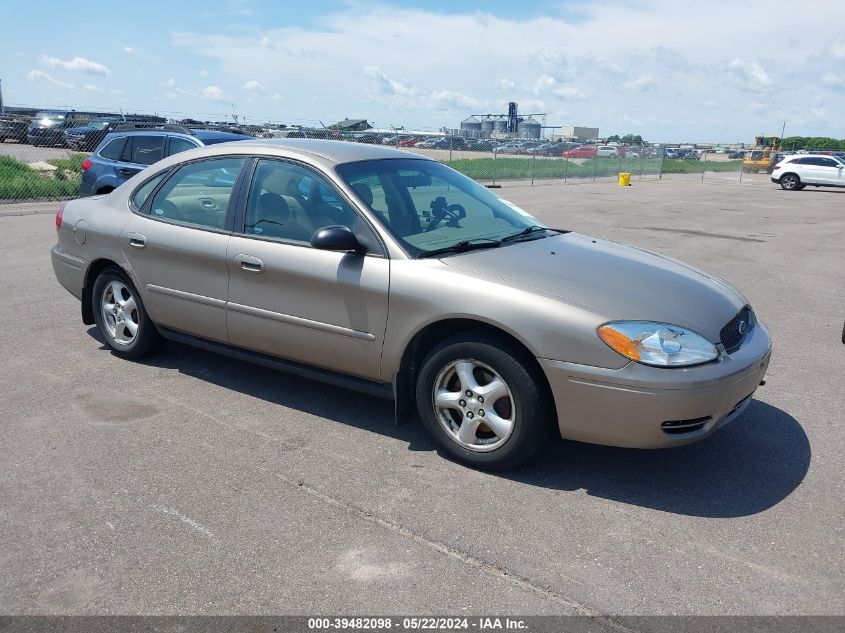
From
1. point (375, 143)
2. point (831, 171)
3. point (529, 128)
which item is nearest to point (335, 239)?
point (375, 143)

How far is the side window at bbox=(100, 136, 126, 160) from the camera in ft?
38.9

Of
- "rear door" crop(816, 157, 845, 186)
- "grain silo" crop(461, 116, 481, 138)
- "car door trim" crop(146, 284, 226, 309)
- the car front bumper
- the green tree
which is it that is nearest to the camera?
the car front bumper

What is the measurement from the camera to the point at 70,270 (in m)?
5.86

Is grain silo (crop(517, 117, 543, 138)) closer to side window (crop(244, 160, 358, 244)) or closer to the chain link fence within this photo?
the chain link fence

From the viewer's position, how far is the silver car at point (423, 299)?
3.62 m

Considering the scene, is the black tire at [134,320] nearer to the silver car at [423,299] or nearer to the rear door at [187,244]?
the silver car at [423,299]

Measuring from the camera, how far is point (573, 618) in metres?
2.79

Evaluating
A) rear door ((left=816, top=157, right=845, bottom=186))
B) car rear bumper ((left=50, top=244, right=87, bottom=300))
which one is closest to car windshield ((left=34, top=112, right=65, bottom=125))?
car rear bumper ((left=50, top=244, right=87, bottom=300))

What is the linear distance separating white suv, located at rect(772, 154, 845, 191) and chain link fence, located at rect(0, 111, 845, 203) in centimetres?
761

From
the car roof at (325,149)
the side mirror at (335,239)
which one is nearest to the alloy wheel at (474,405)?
the side mirror at (335,239)

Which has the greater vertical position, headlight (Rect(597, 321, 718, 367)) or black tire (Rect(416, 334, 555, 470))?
headlight (Rect(597, 321, 718, 367))

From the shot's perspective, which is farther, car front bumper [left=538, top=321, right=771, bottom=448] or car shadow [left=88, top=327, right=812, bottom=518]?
car shadow [left=88, top=327, right=812, bottom=518]

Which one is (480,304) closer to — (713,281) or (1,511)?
(713,281)

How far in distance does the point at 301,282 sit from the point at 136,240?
1.54m
